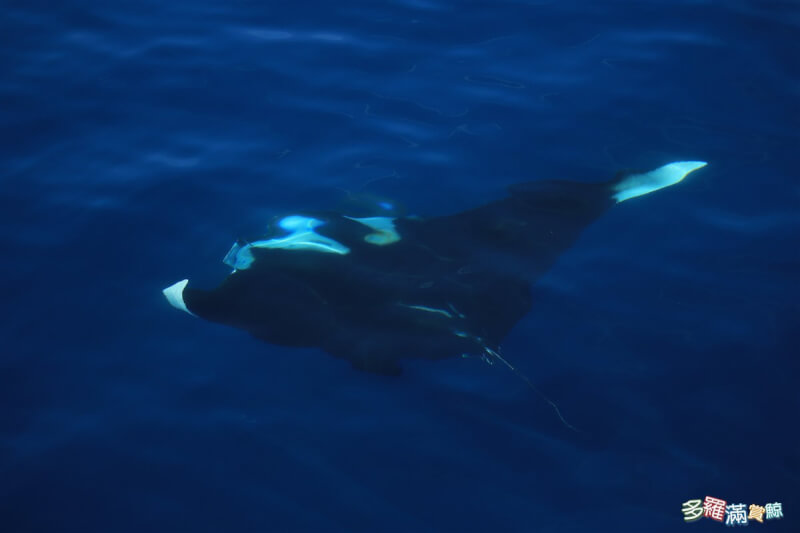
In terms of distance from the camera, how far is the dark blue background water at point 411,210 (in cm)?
427

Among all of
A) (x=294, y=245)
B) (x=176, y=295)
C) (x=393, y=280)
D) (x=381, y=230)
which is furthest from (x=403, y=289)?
(x=176, y=295)

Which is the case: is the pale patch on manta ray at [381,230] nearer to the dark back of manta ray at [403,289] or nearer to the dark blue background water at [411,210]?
the dark back of manta ray at [403,289]

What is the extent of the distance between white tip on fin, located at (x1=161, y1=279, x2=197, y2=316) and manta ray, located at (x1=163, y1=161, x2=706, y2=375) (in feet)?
0.04

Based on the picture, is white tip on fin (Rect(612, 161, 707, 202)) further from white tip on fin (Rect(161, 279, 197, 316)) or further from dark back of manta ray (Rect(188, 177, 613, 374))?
white tip on fin (Rect(161, 279, 197, 316))

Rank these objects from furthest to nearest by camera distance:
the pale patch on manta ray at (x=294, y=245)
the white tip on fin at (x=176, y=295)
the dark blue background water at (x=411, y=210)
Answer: the pale patch on manta ray at (x=294, y=245)
the white tip on fin at (x=176, y=295)
the dark blue background water at (x=411, y=210)

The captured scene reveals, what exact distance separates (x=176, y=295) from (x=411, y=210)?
225 cm

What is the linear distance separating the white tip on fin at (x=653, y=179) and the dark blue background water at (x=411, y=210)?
136mm

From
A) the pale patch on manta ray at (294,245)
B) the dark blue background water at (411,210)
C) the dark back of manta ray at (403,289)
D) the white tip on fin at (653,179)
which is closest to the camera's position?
the dark blue background water at (411,210)

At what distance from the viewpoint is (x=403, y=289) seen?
5.20m

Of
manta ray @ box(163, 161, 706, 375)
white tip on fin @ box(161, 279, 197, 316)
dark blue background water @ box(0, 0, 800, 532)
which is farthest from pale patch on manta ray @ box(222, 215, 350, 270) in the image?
white tip on fin @ box(161, 279, 197, 316)

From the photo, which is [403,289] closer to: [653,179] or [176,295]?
[176,295]

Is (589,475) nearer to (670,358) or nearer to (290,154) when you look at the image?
(670,358)

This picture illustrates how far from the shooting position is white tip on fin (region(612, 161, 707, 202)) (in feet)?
20.5

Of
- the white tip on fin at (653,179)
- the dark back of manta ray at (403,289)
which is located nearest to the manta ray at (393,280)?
the dark back of manta ray at (403,289)
